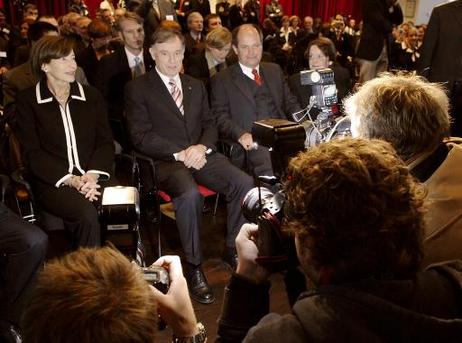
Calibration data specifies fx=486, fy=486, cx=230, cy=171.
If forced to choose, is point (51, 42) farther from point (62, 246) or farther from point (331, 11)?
point (331, 11)

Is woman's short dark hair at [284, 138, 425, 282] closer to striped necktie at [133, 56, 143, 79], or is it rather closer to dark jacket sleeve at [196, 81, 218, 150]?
dark jacket sleeve at [196, 81, 218, 150]

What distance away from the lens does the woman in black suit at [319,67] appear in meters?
3.61

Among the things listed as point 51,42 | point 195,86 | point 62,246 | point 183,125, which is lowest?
point 62,246

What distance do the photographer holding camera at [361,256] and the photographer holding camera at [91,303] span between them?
230mm

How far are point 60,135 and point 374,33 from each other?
148 inches

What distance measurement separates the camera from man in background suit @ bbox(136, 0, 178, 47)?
556 cm

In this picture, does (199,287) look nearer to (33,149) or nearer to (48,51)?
(33,149)

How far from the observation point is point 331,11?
50.7 feet

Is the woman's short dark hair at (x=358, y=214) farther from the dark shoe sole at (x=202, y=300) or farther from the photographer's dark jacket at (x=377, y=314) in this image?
the dark shoe sole at (x=202, y=300)

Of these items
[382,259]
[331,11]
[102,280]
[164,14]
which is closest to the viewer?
[102,280]

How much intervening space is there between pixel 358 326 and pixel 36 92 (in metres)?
2.25

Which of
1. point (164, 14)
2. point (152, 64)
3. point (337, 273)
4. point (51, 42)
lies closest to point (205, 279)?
point (51, 42)

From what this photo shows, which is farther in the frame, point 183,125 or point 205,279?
point 183,125

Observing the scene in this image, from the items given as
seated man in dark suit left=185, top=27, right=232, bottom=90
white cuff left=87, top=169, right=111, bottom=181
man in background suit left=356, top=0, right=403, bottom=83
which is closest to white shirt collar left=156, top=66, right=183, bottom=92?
white cuff left=87, top=169, right=111, bottom=181
